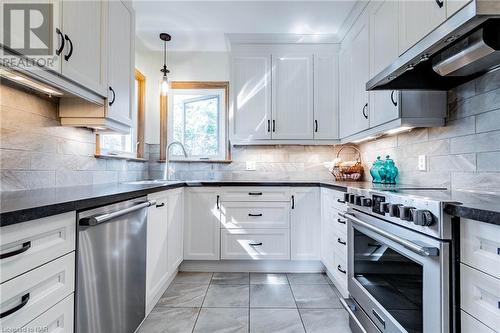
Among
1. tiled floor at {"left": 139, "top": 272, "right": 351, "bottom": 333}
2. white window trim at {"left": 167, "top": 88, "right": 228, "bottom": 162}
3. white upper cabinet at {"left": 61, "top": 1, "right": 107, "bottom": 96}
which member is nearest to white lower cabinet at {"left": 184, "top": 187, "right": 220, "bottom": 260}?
tiled floor at {"left": 139, "top": 272, "right": 351, "bottom": 333}

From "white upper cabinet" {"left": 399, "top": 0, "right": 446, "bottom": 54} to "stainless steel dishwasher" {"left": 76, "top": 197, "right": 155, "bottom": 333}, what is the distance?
1921mm

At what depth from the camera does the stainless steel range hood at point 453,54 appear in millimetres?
999

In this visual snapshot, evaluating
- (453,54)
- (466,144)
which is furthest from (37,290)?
(466,144)

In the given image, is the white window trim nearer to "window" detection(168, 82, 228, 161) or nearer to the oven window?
"window" detection(168, 82, 228, 161)

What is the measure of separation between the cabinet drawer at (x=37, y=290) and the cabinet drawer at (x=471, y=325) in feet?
4.62

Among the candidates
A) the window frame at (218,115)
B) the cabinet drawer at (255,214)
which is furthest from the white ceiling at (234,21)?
the cabinet drawer at (255,214)

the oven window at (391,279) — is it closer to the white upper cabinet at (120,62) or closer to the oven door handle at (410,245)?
the oven door handle at (410,245)

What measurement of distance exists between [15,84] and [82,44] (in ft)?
1.34

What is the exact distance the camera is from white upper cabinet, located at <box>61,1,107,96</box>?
1.40m

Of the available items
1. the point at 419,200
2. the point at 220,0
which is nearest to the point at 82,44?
the point at 220,0

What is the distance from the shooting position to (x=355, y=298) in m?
1.69

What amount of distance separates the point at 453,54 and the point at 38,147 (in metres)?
2.32

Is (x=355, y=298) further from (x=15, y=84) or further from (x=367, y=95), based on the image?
(x=15, y=84)

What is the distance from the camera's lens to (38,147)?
1612mm
